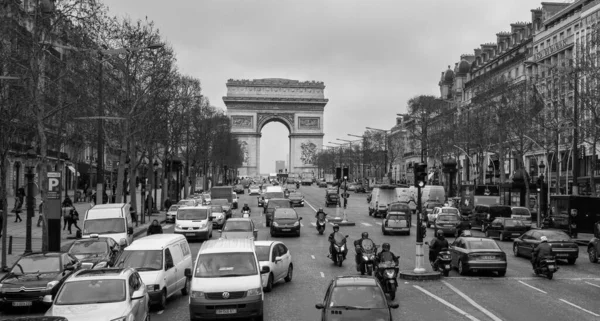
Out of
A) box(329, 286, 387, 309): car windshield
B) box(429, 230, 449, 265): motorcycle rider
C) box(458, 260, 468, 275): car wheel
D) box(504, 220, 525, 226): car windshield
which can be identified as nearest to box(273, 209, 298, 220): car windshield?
box(504, 220, 525, 226): car windshield

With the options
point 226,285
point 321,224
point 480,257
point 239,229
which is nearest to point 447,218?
point 321,224

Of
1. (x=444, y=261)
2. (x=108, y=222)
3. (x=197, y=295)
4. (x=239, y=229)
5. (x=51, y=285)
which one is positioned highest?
(x=108, y=222)

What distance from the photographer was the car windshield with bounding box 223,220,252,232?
31.5 m

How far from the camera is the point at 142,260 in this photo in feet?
61.8

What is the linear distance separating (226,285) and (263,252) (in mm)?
5573

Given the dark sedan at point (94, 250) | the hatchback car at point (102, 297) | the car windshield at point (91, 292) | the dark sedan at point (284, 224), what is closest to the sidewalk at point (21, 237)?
the dark sedan at point (94, 250)

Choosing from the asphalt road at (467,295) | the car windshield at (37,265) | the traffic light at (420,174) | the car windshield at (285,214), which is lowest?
the asphalt road at (467,295)

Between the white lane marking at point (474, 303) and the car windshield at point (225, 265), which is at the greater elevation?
the car windshield at point (225, 265)

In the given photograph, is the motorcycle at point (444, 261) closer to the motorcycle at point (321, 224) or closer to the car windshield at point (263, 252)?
the car windshield at point (263, 252)

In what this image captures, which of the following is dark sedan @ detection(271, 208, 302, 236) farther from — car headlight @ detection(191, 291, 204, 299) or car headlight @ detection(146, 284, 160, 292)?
car headlight @ detection(191, 291, 204, 299)

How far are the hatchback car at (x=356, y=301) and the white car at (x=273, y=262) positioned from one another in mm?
7142

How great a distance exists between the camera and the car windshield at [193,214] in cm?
3850

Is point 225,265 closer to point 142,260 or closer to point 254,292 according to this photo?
point 254,292

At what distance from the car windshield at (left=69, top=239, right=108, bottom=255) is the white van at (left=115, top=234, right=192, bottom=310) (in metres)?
3.57
